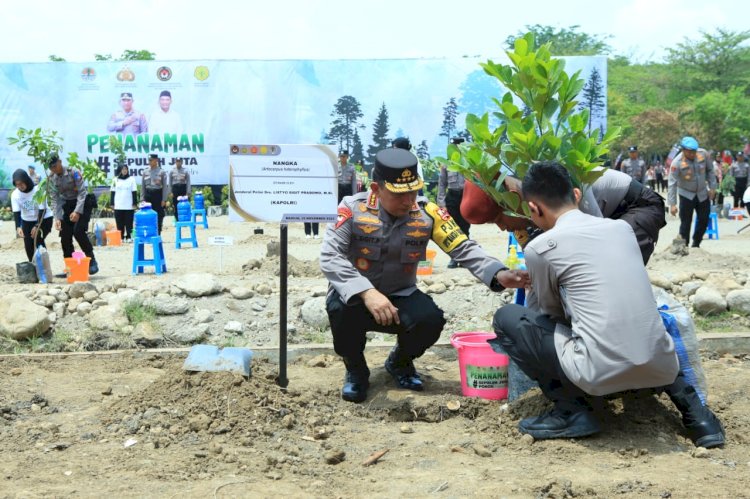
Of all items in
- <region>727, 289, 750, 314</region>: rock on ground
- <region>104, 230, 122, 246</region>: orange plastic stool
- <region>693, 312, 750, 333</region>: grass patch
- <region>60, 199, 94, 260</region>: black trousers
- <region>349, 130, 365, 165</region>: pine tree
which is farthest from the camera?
<region>349, 130, 365, 165</region>: pine tree

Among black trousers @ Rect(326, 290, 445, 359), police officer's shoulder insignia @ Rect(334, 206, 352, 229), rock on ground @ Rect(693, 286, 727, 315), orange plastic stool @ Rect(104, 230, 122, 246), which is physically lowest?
orange plastic stool @ Rect(104, 230, 122, 246)

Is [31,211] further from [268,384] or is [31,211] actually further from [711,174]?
[711,174]

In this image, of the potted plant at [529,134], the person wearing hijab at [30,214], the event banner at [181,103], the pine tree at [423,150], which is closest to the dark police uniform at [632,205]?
the potted plant at [529,134]

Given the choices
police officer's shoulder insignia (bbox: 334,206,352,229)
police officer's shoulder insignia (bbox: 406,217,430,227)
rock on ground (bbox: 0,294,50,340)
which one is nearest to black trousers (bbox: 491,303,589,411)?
police officer's shoulder insignia (bbox: 406,217,430,227)

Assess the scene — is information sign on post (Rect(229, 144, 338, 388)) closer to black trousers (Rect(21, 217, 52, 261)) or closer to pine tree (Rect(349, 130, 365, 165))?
black trousers (Rect(21, 217, 52, 261))

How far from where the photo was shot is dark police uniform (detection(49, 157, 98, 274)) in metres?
11.2

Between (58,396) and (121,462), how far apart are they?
1.45m

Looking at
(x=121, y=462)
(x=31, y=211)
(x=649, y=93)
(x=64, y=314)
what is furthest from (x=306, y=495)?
(x=649, y=93)

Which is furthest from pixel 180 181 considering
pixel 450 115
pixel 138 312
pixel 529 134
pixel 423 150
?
pixel 529 134

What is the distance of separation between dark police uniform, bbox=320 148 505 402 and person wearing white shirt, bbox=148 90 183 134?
66.7 feet

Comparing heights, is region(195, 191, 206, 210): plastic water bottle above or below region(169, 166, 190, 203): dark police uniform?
below

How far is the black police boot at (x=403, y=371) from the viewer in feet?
17.6

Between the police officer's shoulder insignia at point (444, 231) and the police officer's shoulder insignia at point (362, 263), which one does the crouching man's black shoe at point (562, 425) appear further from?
the police officer's shoulder insignia at point (362, 263)

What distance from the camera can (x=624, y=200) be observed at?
4992mm
